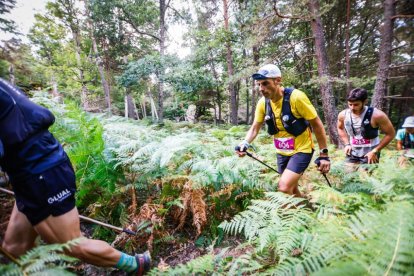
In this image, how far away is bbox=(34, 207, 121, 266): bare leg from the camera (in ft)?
6.16

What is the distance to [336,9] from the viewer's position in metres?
13.3

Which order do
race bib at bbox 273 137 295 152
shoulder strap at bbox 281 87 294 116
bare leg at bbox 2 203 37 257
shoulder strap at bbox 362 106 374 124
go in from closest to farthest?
bare leg at bbox 2 203 37 257 < shoulder strap at bbox 281 87 294 116 < race bib at bbox 273 137 295 152 < shoulder strap at bbox 362 106 374 124

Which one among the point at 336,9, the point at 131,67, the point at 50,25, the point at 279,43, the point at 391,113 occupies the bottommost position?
the point at 391,113

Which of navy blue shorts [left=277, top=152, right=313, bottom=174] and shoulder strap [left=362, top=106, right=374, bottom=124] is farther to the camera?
shoulder strap [left=362, top=106, right=374, bottom=124]

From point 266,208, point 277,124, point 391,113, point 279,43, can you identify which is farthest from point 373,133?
point 391,113

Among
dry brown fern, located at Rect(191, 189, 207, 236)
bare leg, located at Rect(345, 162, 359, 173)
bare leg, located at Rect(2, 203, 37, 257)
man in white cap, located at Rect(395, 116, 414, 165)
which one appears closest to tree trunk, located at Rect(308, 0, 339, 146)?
man in white cap, located at Rect(395, 116, 414, 165)

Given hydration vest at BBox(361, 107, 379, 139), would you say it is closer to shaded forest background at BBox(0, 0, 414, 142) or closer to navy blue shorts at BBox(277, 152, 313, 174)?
navy blue shorts at BBox(277, 152, 313, 174)

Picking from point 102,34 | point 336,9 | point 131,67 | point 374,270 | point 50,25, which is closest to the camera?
point 374,270

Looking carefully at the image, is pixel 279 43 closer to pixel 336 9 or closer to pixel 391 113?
pixel 336 9

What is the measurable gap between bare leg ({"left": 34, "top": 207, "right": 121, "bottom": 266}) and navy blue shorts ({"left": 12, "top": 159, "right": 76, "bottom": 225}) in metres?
0.06

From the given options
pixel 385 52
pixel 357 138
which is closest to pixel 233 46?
pixel 385 52

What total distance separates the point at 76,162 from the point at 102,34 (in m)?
16.4

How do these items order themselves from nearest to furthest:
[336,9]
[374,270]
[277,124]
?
[374,270], [277,124], [336,9]

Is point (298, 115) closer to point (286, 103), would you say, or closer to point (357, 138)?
point (286, 103)
